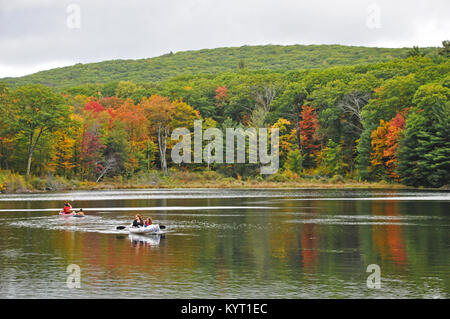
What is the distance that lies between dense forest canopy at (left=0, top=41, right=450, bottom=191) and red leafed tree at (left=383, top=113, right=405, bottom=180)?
198mm

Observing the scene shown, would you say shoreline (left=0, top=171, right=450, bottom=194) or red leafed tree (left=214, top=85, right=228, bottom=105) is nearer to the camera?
shoreline (left=0, top=171, right=450, bottom=194)

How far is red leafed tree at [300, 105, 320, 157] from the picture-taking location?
121188mm

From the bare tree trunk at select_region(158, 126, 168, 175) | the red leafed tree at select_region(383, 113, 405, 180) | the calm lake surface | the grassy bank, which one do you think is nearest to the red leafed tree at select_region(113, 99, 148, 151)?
the bare tree trunk at select_region(158, 126, 168, 175)

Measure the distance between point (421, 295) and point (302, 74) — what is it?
406 ft

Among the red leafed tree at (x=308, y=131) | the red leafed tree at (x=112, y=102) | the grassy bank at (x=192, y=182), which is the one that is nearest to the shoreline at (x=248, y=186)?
the grassy bank at (x=192, y=182)

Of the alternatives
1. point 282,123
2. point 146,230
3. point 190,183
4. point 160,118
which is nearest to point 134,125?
point 160,118

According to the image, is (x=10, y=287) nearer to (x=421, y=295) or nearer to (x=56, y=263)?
(x=56, y=263)

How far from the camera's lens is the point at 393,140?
97500mm

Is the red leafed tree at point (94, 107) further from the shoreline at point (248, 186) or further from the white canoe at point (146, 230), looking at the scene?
the white canoe at point (146, 230)

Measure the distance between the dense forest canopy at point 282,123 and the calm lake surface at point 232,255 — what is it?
45859 mm

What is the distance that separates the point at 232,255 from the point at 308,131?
3774 inches

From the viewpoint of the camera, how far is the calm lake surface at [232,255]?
21.5 metres

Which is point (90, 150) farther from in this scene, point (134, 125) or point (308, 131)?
point (308, 131)

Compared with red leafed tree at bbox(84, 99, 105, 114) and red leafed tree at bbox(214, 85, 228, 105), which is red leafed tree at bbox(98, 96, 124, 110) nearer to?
red leafed tree at bbox(84, 99, 105, 114)
